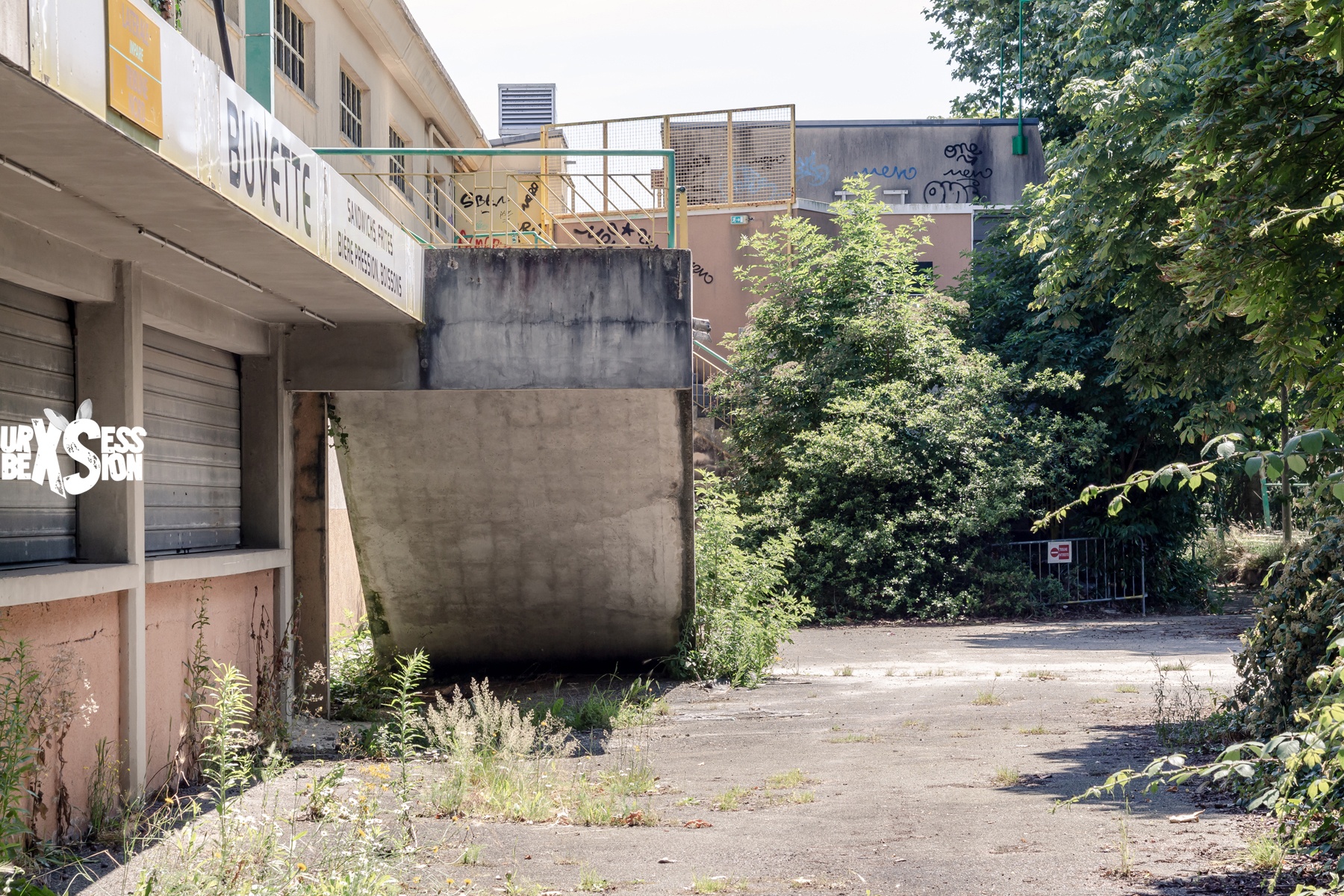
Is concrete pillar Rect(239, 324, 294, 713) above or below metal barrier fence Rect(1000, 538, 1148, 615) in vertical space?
above

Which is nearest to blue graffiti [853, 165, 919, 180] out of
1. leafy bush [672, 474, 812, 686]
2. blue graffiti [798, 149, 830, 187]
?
blue graffiti [798, 149, 830, 187]

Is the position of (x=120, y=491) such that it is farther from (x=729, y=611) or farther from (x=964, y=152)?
(x=964, y=152)

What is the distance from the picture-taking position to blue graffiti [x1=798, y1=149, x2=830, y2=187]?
3158cm

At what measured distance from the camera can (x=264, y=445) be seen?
998cm

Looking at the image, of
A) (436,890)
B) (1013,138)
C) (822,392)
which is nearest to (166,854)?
(436,890)

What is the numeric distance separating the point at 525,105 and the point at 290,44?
23.6 meters

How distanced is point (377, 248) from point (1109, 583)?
18.3 m

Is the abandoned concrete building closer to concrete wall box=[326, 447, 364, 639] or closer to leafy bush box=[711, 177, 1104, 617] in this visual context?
concrete wall box=[326, 447, 364, 639]

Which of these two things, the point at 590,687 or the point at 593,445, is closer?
the point at 593,445

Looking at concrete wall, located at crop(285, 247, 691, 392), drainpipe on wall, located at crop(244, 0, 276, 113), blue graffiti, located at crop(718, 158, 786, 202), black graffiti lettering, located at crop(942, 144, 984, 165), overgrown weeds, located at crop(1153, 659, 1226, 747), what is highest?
black graffiti lettering, located at crop(942, 144, 984, 165)

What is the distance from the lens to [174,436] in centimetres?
855

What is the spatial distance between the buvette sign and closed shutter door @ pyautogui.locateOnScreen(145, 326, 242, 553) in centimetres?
81

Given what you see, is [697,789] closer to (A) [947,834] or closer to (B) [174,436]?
(A) [947,834]

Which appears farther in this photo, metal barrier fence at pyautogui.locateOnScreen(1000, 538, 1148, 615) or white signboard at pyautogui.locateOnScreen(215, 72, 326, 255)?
metal barrier fence at pyautogui.locateOnScreen(1000, 538, 1148, 615)
